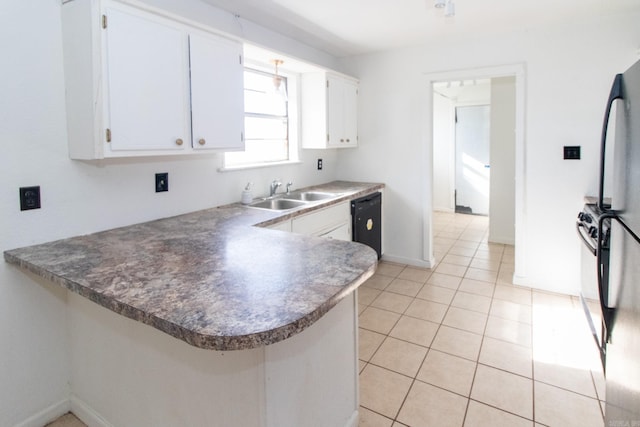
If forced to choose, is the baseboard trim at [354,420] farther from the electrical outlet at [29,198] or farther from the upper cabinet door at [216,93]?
the electrical outlet at [29,198]

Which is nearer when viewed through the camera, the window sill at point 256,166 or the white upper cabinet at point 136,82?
the white upper cabinet at point 136,82

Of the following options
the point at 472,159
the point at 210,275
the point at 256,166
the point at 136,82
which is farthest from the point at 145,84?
the point at 472,159

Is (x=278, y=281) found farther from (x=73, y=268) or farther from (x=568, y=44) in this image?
(x=568, y=44)

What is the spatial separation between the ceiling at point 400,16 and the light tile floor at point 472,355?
2.30 m

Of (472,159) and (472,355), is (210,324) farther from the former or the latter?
(472,159)

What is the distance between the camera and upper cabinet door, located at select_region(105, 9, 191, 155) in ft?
5.71

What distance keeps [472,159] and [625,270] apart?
19.6 feet

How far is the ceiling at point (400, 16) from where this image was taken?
2.64 m

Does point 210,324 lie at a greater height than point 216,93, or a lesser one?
lesser

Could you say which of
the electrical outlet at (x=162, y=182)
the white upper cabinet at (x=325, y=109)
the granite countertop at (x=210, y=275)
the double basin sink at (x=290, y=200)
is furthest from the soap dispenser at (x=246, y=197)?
the white upper cabinet at (x=325, y=109)

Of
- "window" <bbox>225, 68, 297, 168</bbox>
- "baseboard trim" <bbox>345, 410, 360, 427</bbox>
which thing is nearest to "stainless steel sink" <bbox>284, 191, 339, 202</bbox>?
"window" <bbox>225, 68, 297, 168</bbox>

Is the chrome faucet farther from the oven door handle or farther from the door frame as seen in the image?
the oven door handle

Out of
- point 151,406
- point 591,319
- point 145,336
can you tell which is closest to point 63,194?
point 145,336

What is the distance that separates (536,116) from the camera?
325cm
